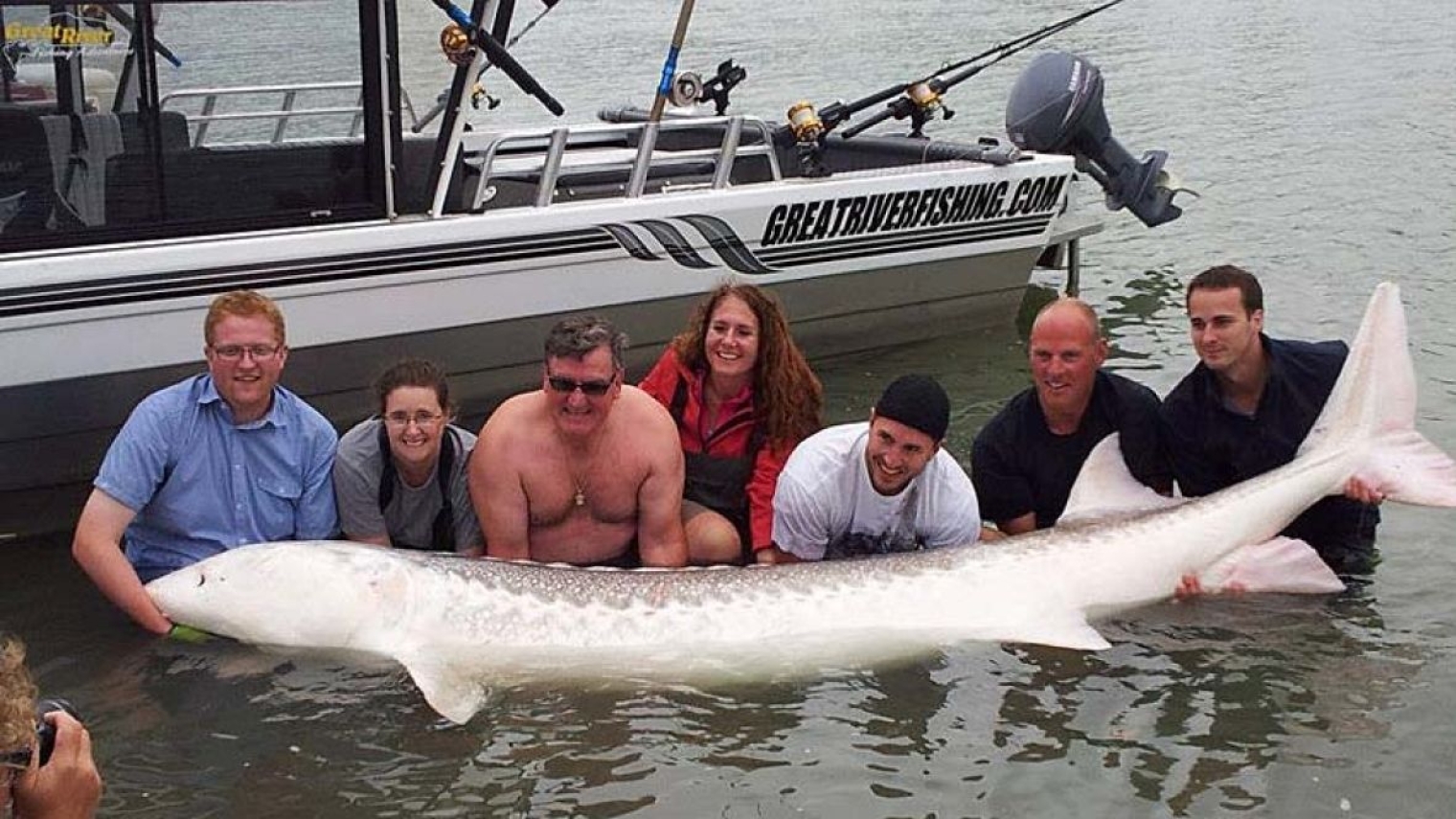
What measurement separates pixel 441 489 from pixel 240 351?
87cm

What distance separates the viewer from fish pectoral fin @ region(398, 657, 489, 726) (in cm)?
491

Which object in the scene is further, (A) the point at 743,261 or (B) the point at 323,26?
(A) the point at 743,261

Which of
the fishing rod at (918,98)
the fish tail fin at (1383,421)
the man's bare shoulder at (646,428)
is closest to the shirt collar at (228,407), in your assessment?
the man's bare shoulder at (646,428)

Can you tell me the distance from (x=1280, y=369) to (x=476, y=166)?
13.4 ft

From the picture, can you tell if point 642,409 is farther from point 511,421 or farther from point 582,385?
point 511,421

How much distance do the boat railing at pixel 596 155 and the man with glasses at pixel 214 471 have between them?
1.99 m

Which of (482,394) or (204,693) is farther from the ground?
(482,394)

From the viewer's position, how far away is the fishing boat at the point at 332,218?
256 inches

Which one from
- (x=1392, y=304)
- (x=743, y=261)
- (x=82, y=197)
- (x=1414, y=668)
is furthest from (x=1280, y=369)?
(x=82, y=197)

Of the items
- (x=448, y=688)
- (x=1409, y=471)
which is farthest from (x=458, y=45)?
(x=1409, y=471)

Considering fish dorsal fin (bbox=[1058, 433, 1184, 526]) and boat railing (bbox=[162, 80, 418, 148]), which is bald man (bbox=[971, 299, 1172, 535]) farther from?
boat railing (bbox=[162, 80, 418, 148])

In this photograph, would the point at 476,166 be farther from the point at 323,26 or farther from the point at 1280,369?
the point at 1280,369

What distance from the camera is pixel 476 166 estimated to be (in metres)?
8.11

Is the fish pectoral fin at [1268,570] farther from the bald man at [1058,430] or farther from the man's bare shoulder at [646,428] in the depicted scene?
the man's bare shoulder at [646,428]
